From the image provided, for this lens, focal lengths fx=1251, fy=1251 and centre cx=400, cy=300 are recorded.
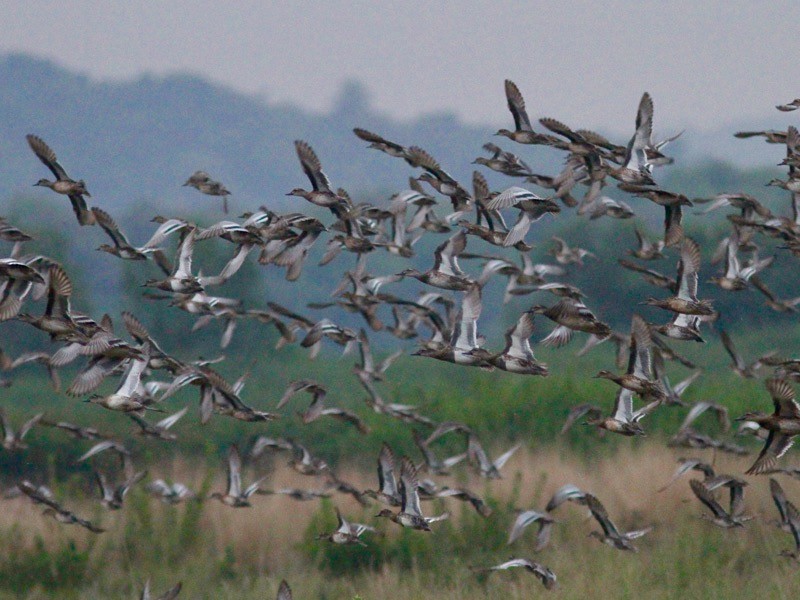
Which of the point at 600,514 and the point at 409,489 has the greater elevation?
the point at 409,489

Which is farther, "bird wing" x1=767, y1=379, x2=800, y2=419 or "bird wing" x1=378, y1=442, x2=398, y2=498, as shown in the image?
"bird wing" x1=378, y1=442, x2=398, y2=498

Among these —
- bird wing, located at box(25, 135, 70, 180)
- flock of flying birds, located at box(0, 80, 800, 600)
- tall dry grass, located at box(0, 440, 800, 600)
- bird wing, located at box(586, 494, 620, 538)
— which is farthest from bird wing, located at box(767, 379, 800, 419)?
bird wing, located at box(25, 135, 70, 180)

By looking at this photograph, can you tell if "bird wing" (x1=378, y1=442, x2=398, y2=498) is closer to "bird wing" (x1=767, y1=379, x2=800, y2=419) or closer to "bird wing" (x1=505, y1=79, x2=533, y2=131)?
"bird wing" (x1=505, y1=79, x2=533, y2=131)

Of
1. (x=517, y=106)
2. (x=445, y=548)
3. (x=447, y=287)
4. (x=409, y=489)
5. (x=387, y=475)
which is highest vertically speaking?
(x=517, y=106)

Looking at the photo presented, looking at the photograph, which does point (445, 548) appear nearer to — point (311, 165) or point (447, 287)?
point (447, 287)

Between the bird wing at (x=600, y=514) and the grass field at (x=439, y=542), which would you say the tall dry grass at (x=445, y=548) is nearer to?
the grass field at (x=439, y=542)

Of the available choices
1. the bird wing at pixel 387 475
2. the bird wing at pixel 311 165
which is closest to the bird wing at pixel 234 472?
the bird wing at pixel 387 475

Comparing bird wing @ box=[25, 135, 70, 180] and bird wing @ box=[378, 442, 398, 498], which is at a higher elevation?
bird wing @ box=[25, 135, 70, 180]

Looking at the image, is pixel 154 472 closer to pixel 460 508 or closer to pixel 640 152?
pixel 460 508

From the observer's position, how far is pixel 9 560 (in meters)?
19.9

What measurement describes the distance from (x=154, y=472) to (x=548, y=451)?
342 inches

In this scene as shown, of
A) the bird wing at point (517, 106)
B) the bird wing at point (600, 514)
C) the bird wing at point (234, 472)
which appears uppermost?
the bird wing at point (517, 106)

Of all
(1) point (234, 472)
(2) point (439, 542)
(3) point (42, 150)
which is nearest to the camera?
(3) point (42, 150)

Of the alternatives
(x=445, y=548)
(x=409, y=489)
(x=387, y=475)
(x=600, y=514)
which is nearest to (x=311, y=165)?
(x=409, y=489)
